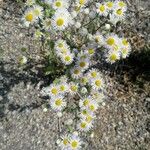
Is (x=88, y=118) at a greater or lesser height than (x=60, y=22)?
lesser

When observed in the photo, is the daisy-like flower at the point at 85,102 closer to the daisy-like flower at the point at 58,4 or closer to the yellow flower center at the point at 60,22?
the yellow flower center at the point at 60,22

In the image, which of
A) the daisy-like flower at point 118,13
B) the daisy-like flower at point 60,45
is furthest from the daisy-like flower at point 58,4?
the daisy-like flower at point 118,13

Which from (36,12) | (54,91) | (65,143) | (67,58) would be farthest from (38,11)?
(65,143)

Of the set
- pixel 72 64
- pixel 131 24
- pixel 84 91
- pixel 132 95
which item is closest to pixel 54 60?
pixel 72 64

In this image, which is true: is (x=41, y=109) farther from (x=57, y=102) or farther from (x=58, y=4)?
(x=58, y=4)

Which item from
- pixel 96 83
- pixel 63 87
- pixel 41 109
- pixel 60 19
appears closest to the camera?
pixel 60 19

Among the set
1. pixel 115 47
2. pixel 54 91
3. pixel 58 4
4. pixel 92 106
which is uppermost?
pixel 58 4

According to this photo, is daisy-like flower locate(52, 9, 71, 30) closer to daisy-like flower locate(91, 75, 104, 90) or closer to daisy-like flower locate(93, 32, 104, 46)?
daisy-like flower locate(93, 32, 104, 46)
